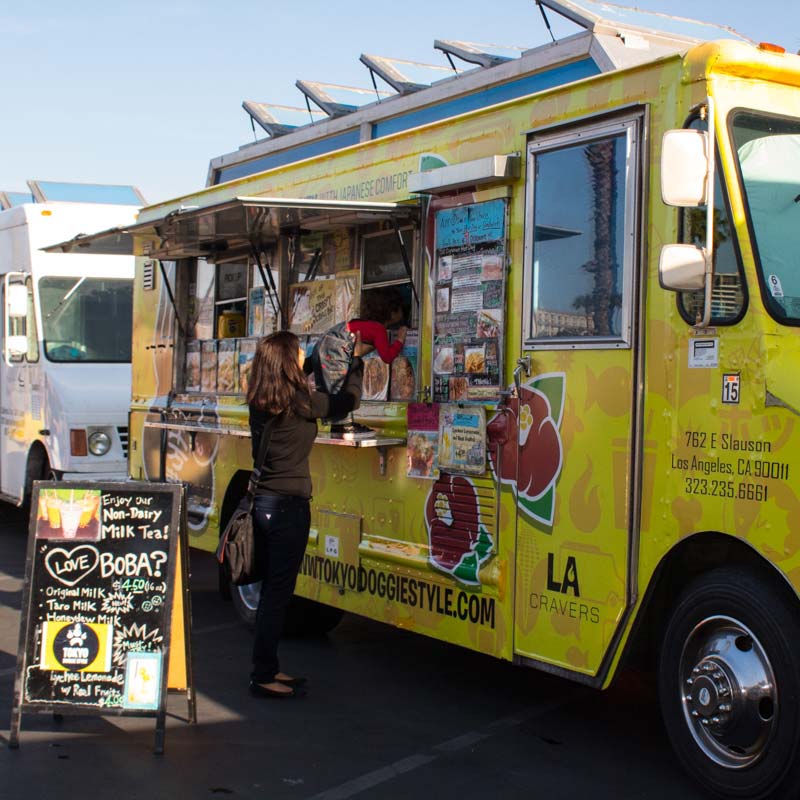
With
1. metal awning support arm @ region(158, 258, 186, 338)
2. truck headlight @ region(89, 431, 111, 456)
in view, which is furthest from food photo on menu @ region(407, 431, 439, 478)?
truck headlight @ region(89, 431, 111, 456)

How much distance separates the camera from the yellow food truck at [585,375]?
448 centimetres

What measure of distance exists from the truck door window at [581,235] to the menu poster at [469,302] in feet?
0.81

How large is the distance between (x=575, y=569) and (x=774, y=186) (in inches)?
70.0

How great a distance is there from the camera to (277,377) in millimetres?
6043

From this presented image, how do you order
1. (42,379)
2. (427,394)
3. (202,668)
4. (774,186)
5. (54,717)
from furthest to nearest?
1. (42,379)
2. (202,668)
3. (427,394)
4. (54,717)
5. (774,186)

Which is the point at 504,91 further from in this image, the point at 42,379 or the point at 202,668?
the point at 42,379

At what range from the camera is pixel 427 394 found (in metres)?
6.23

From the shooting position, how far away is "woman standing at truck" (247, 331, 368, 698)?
607 cm

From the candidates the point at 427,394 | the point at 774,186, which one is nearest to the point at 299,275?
the point at 427,394

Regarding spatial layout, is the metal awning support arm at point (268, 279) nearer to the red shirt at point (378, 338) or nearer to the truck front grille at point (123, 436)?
the red shirt at point (378, 338)

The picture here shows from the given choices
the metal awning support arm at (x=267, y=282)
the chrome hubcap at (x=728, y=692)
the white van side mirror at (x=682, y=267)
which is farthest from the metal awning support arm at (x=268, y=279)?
the chrome hubcap at (x=728, y=692)

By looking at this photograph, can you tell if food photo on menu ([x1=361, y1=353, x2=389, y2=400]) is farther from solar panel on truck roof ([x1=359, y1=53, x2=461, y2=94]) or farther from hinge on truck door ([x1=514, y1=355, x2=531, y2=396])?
solar panel on truck roof ([x1=359, y1=53, x2=461, y2=94])

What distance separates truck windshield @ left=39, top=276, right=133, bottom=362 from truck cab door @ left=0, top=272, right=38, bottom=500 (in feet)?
0.55

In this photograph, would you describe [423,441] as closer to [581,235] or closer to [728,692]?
[581,235]
